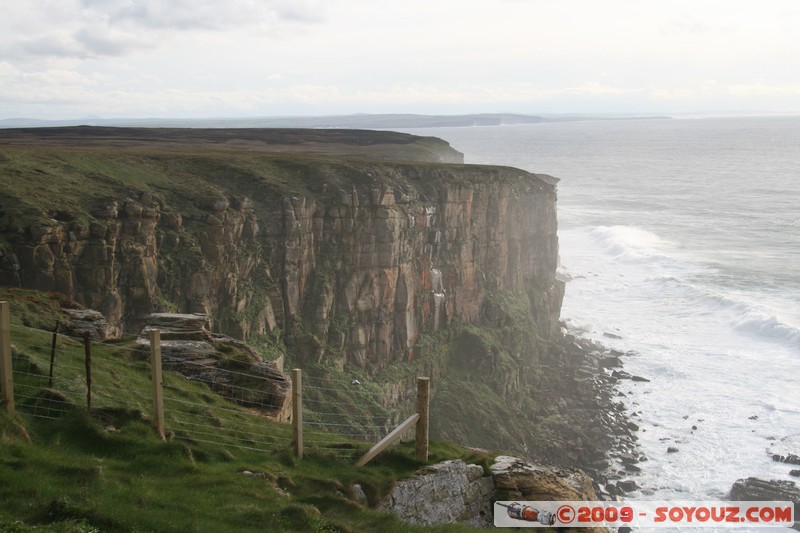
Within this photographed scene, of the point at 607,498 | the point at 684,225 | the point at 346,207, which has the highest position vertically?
the point at 346,207

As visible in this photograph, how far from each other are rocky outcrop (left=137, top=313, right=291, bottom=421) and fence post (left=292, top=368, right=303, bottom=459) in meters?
4.70

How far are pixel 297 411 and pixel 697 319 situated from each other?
58622mm

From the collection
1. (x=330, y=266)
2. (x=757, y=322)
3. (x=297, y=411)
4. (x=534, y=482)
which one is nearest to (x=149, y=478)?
(x=297, y=411)

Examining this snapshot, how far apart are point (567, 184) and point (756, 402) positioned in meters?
118

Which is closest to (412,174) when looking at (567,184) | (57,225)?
(57,225)

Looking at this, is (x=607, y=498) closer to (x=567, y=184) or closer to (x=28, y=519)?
(x=28, y=519)

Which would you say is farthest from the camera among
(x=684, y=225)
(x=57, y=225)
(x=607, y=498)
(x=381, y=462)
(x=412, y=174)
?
(x=684, y=225)

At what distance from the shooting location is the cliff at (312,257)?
34344 mm

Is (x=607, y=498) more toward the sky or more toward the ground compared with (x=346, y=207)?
more toward the ground

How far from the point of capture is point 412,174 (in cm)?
5197

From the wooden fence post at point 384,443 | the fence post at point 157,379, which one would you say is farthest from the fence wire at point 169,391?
the fence post at point 157,379

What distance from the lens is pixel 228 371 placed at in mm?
20562

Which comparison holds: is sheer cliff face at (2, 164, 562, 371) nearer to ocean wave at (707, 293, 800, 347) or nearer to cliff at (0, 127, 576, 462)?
cliff at (0, 127, 576, 462)

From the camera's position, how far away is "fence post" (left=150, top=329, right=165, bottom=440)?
14031 mm
